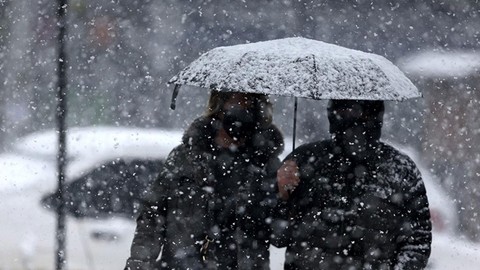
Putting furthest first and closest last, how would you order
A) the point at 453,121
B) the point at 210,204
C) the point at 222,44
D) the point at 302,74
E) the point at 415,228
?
1. the point at 222,44
2. the point at 453,121
3. the point at 210,204
4. the point at 415,228
5. the point at 302,74

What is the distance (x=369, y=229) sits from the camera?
402 cm

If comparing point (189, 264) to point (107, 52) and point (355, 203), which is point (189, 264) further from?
point (107, 52)

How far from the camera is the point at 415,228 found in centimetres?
396

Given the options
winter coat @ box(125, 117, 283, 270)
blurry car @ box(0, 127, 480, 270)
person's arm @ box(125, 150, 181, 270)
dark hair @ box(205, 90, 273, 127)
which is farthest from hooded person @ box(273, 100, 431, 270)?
blurry car @ box(0, 127, 480, 270)

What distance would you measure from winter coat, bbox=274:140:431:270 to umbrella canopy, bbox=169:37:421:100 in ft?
1.26

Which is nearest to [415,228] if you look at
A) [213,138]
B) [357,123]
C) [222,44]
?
[357,123]

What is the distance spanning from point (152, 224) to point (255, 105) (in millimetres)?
718

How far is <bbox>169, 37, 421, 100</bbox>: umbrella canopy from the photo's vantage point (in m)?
3.73

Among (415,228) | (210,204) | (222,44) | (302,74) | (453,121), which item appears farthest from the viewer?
(222,44)

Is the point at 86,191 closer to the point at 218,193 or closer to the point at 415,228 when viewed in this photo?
the point at 218,193

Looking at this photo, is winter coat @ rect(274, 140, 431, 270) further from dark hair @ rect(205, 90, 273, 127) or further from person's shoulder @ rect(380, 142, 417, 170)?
dark hair @ rect(205, 90, 273, 127)

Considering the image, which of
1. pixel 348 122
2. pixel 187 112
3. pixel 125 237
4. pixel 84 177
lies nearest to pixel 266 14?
pixel 187 112

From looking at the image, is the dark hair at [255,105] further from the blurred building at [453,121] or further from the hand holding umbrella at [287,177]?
the blurred building at [453,121]

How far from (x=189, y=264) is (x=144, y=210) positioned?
0.32 meters
